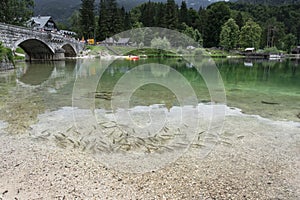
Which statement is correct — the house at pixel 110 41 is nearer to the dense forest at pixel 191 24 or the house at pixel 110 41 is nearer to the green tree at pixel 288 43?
the dense forest at pixel 191 24

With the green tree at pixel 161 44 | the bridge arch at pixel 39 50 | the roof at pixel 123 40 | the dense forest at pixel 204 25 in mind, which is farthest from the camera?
the roof at pixel 123 40

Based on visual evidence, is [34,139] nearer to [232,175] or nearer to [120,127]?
[120,127]

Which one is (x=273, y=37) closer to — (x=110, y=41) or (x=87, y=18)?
(x=110, y=41)

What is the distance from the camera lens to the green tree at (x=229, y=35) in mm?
89250

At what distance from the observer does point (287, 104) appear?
1327 centimetres

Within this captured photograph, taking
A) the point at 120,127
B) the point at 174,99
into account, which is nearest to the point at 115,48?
the point at 174,99

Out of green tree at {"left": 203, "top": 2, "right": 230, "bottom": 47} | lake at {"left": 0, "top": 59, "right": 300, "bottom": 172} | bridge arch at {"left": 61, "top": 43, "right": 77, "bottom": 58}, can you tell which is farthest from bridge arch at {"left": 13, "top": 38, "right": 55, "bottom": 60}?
green tree at {"left": 203, "top": 2, "right": 230, "bottom": 47}

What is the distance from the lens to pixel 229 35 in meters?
89.7

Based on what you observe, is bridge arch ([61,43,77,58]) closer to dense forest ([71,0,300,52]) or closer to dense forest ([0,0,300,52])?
dense forest ([0,0,300,52])

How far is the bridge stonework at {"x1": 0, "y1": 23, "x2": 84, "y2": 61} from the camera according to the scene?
1332 inches

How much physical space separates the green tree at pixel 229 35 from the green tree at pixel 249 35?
2.05 meters

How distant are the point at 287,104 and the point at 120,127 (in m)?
9.30

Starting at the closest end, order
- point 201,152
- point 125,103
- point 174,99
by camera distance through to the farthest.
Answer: point 201,152 → point 125,103 → point 174,99

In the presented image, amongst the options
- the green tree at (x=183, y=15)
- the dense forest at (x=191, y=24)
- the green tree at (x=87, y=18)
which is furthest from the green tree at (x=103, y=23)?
the green tree at (x=183, y=15)
